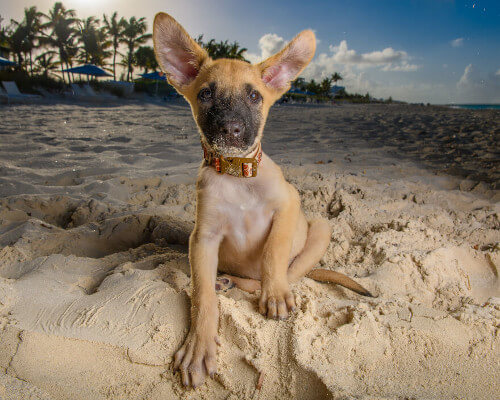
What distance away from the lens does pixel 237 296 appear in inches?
81.9

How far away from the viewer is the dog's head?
73.8 inches

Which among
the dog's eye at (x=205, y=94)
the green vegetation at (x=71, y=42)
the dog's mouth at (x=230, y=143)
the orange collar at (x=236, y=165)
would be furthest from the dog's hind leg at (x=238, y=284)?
the green vegetation at (x=71, y=42)

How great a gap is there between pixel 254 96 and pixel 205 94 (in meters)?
0.29

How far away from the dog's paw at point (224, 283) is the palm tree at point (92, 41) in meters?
43.9

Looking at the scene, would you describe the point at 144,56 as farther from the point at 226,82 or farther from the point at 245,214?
the point at 245,214

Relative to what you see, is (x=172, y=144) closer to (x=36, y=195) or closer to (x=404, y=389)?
(x=36, y=195)

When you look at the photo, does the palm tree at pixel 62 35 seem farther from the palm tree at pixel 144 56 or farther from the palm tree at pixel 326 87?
the palm tree at pixel 326 87

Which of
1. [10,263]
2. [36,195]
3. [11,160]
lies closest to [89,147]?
[11,160]

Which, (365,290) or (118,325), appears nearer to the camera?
(118,325)

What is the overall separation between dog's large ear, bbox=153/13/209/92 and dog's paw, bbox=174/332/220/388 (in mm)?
1561

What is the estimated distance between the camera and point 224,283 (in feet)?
7.21

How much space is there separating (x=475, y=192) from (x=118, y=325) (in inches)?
177

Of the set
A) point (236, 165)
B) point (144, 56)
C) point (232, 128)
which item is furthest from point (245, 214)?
point (144, 56)

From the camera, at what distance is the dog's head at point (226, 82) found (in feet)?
6.15
